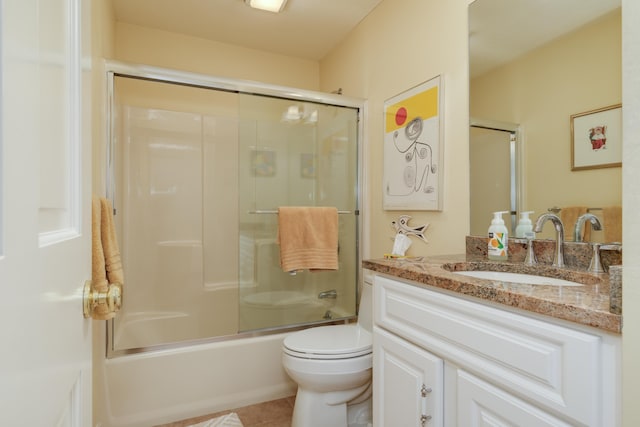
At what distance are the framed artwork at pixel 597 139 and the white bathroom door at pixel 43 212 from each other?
133cm

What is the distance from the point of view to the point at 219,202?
262 centimetres

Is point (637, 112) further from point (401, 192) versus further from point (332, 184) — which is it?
point (332, 184)

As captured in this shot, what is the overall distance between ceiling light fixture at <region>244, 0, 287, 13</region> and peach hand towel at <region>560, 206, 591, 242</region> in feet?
5.88

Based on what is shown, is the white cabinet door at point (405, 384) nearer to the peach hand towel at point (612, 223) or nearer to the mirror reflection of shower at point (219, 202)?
the peach hand towel at point (612, 223)

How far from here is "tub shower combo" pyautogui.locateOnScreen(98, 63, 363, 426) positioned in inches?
70.4

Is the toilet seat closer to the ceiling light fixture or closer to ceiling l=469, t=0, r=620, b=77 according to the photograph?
ceiling l=469, t=0, r=620, b=77

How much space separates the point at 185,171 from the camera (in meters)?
2.54

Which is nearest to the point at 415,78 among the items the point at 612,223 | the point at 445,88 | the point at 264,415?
the point at 445,88

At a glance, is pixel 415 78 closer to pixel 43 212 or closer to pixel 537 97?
pixel 537 97

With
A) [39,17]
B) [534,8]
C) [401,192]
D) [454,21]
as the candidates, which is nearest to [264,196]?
[401,192]

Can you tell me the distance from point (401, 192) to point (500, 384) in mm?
1179

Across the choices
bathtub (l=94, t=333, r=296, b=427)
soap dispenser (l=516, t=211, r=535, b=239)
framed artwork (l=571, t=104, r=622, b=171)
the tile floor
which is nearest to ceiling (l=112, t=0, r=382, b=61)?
framed artwork (l=571, t=104, r=622, b=171)

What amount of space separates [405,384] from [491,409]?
32 cm

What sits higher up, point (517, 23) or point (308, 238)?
point (517, 23)
